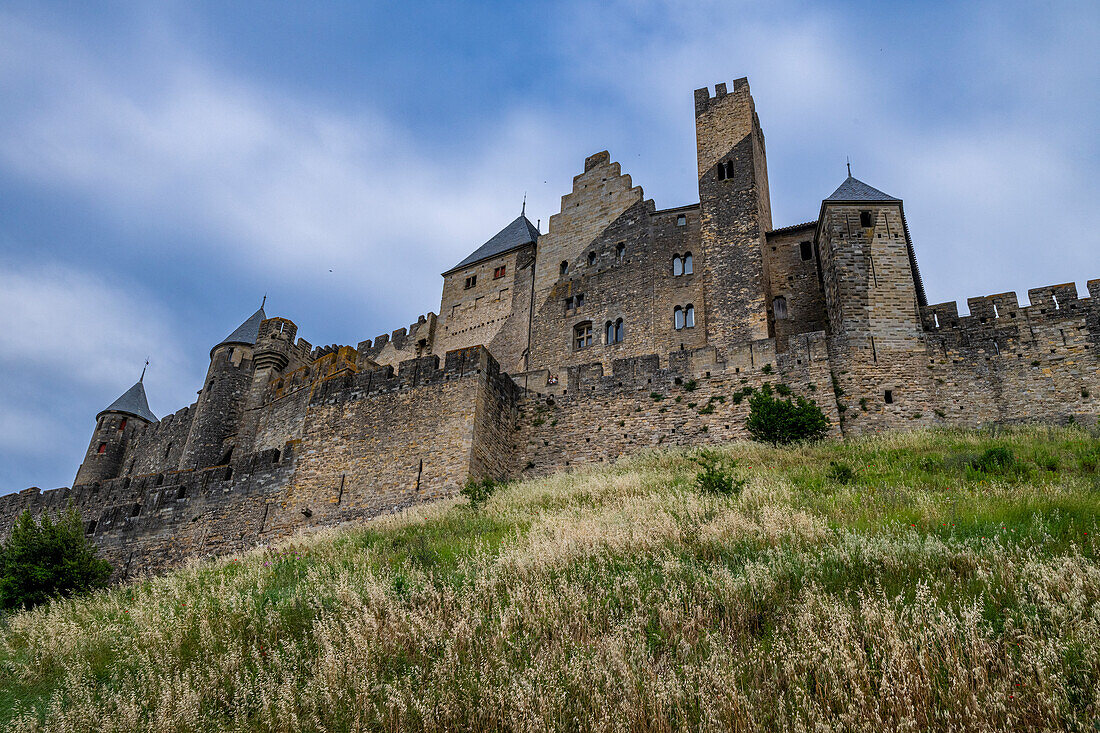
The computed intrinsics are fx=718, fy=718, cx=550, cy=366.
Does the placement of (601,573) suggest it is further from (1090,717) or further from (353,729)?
(1090,717)

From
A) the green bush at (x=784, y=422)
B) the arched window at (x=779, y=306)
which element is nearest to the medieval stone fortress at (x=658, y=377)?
the arched window at (x=779, y=306)

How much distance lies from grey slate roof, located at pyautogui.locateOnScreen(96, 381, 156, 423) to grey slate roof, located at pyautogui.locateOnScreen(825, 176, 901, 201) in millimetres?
35841

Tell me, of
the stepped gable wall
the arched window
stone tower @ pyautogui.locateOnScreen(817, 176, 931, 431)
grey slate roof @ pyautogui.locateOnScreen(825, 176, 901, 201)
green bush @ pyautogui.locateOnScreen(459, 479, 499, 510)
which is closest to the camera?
green bush @ pyautogui.locateOnScreen(459, 479, 499, 510)

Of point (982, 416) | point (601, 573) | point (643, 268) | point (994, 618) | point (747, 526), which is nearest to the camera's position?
point (994, 618)

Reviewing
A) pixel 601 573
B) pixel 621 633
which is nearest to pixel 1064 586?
pixel 621 633

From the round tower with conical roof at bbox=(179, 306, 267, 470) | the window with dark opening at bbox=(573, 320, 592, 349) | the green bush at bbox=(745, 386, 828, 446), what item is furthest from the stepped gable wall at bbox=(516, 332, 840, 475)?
the round tower with conical roof at bbox=(179, 306, 267, 470)

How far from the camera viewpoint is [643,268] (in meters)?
28.5

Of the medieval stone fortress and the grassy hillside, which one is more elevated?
the medieval stone fortress

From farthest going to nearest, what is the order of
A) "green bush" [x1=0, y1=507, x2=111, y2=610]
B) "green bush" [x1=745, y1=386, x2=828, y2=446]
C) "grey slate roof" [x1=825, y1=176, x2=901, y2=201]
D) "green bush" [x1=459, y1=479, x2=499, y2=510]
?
"grey slate roof" [x1=825, y1=176, x2=901, y2=201] < "green bush" [x1=745, y1=386, x2=828, y2=446] < "green bush" [x1=0, y1=507, x2=111, y2=610] < "green bush" [x1=459, y1=479, x2=499, y2=510]

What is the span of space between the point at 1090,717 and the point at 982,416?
15.7 meters

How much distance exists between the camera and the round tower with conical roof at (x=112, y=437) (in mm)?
37094

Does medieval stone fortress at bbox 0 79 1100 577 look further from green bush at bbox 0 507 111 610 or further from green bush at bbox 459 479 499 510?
green bush at bbox 0 507 111 610

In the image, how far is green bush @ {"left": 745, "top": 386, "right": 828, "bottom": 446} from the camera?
54.0ft

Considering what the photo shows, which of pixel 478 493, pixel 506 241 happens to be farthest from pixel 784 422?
pixel 506 241
